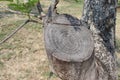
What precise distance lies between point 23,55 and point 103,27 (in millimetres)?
3055

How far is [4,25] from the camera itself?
21.4 ft

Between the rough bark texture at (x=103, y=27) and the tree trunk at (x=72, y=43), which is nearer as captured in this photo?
the tree trunk at (x=72, y=43)

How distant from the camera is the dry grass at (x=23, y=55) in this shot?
16.2 feet

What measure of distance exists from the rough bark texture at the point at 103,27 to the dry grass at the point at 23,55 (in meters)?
2.26

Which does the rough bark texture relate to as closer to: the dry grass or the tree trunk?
the tree trunk

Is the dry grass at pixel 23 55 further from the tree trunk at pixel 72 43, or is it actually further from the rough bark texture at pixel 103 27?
the tree trunk at pixel 72 43

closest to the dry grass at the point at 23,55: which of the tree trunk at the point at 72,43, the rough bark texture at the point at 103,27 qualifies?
the rough bark texture at the point at 103,27

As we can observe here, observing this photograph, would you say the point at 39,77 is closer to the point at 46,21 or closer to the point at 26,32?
the point at 26,32

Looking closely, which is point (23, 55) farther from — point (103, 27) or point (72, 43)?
point (72, 43)

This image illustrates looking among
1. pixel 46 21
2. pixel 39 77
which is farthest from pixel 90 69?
pixel 39 77

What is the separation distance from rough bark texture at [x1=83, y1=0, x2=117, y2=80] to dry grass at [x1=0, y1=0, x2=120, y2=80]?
2.26m

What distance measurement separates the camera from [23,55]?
213 inches

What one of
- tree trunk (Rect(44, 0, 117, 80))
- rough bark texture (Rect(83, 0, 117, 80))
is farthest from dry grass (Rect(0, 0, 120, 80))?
tree trunk (Rect(44, 0, 117, 80))

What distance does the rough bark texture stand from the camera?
255 cm
